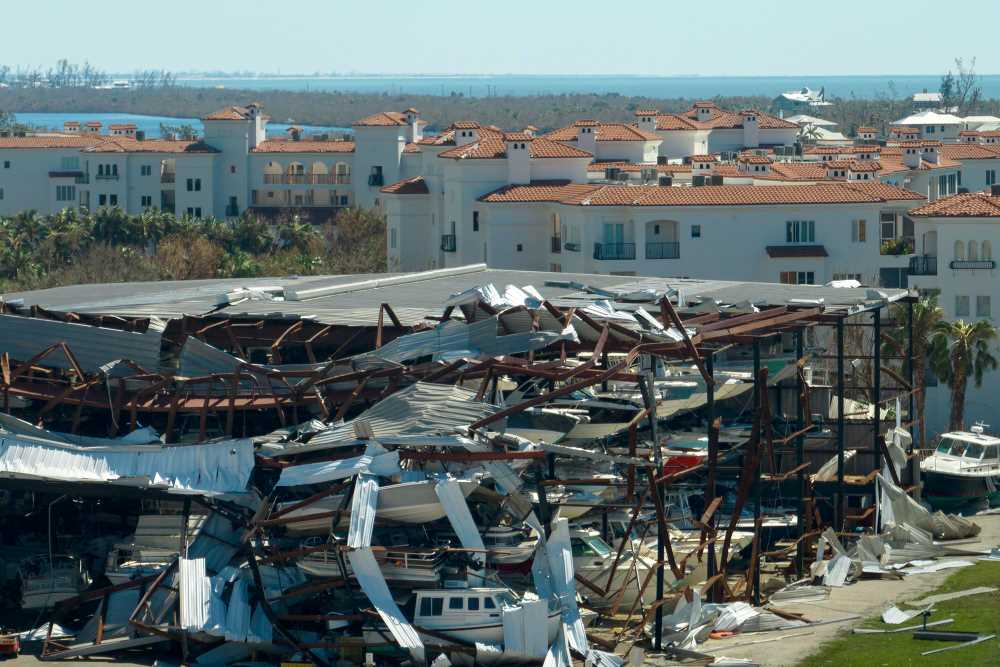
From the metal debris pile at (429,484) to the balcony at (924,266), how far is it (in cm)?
2310

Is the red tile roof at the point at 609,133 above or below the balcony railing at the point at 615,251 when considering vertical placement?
above

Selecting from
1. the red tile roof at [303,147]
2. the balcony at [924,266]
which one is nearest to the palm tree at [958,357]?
the balcony at [924,266]

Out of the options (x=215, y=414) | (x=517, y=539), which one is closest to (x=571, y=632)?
(x=517, y=539)

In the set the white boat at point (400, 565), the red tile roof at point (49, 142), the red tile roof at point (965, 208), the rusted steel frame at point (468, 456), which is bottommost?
the white boat at point (400, 565)

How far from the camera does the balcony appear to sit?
2905 inches

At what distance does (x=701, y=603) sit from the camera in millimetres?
41094

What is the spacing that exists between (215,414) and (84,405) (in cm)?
270

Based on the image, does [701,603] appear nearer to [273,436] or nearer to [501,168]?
[273,436]

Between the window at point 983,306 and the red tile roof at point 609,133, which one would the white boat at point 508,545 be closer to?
the window at point 983,306

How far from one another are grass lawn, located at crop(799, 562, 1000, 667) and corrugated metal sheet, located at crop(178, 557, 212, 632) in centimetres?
1055

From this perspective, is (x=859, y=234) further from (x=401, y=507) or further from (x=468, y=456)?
(x=401, y=507)

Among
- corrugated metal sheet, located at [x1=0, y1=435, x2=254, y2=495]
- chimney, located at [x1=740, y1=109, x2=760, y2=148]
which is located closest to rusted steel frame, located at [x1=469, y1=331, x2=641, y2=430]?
corrugated metal sheet, located at [x1=0, y1=435, x2=254, y2=495]

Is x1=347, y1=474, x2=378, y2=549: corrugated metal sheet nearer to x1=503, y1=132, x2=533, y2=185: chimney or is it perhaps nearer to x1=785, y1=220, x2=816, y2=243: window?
x1=785, y1=220, x2=816, y2=243: window

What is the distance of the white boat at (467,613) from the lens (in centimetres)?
3778
